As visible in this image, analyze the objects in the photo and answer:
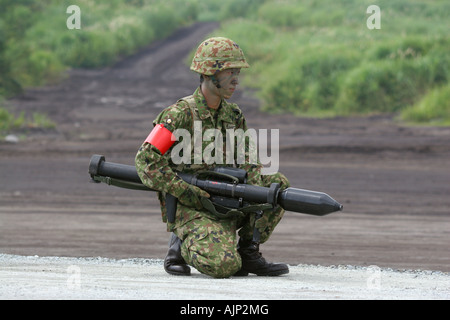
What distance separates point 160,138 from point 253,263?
1.09 meters

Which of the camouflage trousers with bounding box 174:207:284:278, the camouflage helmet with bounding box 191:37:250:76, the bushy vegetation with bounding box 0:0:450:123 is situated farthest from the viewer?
the bushy vegetation with bounding box 0:0:450:123

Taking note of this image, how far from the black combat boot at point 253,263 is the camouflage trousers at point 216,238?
11cm

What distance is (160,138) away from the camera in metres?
6.11

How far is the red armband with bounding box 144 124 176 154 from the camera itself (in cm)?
611

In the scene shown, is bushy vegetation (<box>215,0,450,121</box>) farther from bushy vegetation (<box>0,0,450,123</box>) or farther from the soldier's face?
the soldier's face

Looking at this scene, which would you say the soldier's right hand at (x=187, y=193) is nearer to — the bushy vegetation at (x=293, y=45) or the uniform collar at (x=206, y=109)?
the uniform collar at (x=206, y=109)

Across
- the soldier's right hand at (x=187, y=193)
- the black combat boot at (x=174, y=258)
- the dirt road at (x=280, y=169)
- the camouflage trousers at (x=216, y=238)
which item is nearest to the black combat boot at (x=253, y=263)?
the camouflage trousers at (x=216, y=238)

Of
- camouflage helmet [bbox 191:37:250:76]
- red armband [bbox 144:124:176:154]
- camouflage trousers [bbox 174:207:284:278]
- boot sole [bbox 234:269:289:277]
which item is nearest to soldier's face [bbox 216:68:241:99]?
camouflage helmet [bbox 191:37:250:76]

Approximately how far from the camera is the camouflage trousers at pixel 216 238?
240 inches

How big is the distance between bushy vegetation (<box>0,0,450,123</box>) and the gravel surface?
15.9 m

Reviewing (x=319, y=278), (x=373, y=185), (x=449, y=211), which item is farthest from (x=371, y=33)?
(x=319, y=278)

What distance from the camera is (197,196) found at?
6.21m

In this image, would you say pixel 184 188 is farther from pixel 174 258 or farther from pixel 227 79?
pixel 227 79

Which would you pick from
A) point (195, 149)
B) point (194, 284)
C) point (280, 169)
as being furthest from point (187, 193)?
point (280, 169)
